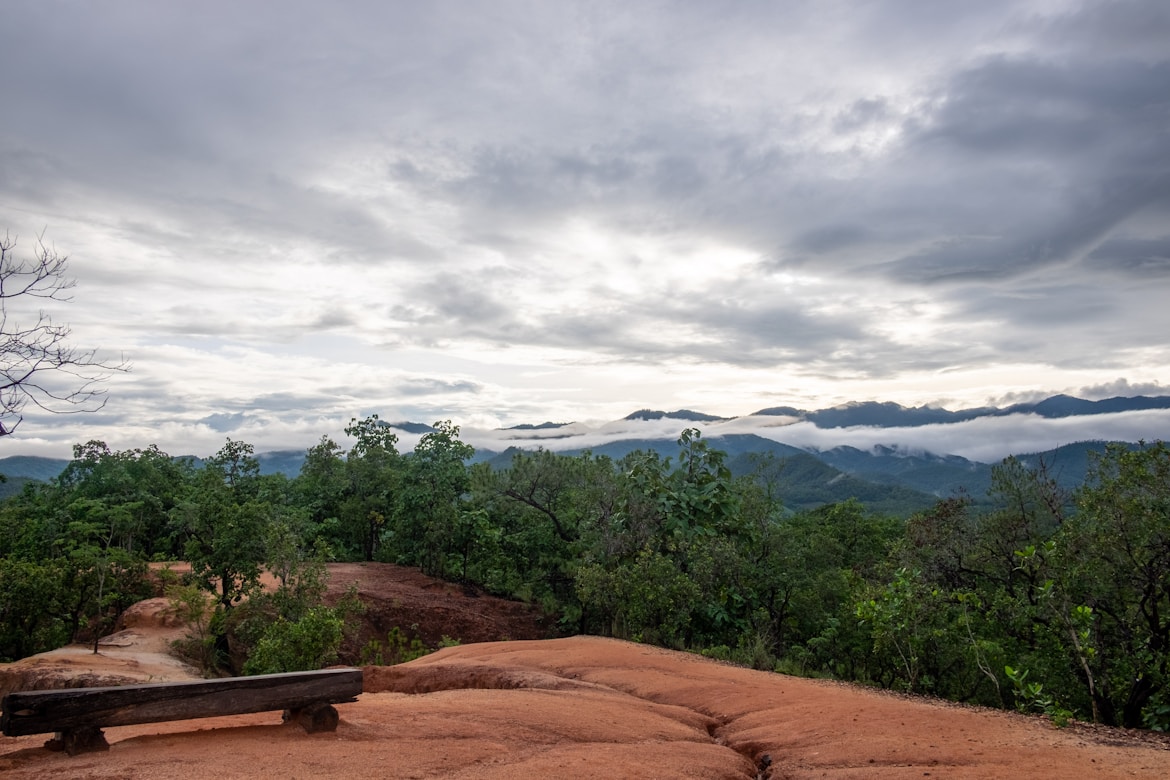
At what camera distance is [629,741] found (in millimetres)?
7793

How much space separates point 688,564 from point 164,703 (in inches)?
563

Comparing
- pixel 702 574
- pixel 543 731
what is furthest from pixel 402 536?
pixel 543 731

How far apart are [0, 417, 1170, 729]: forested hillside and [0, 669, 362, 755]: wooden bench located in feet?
19.6

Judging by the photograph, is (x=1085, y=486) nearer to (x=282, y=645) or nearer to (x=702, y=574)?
(x=702, y=574)

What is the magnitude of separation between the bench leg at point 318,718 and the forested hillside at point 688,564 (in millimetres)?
5881

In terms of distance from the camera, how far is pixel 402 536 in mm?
30141

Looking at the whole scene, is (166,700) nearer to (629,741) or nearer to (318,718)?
(318,718)

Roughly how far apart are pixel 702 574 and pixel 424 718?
11.6 m

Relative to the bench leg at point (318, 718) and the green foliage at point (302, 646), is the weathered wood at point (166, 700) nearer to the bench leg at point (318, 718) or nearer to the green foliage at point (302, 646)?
the bench leg at point (318, 718)

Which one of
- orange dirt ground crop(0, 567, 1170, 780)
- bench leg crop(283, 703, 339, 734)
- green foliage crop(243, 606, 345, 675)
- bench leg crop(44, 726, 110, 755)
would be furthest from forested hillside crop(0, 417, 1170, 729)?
bench leg crop(44, 726, 110, 755)

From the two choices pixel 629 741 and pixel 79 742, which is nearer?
pixel 79 742

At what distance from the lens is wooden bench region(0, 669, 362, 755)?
5777mm

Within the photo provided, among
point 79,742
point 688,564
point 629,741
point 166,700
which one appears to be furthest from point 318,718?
point 688,564

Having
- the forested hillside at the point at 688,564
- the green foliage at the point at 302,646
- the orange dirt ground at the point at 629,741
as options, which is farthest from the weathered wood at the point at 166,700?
the forested hillside at the point at 688,564
